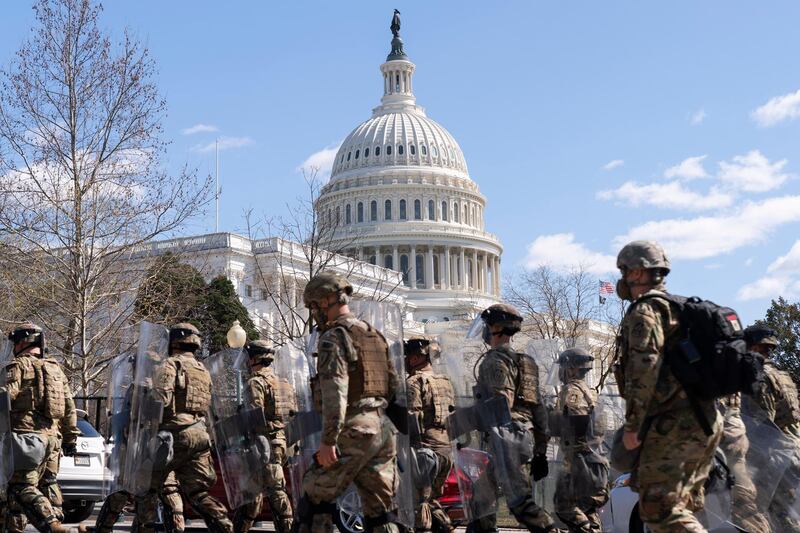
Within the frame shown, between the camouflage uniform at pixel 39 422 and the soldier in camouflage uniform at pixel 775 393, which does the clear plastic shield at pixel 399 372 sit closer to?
the soldier in camouflage uniform at pixel 775 393

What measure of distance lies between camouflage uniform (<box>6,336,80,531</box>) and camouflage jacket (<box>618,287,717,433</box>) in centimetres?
482

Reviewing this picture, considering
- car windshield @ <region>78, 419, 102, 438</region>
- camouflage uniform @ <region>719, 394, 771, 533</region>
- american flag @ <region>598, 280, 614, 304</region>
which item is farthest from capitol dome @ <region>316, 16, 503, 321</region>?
camouflage uniform @ <region>719, 394, 771, 533</region>

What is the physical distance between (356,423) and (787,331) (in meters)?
37.6

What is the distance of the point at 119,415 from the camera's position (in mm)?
8984

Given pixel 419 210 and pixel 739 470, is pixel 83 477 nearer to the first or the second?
pixel 739 470

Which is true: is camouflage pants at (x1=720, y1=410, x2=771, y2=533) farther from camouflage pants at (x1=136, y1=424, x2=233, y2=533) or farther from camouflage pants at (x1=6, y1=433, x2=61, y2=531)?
camouflage pants at (x1=6, y1=433, x2=61, y2=531)

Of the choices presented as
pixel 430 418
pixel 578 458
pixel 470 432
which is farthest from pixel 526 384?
pixel 430 418

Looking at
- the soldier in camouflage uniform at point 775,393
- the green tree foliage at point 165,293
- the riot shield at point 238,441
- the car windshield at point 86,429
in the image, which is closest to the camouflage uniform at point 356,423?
the riot shield at point 238,441

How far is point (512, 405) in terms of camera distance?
8242mm

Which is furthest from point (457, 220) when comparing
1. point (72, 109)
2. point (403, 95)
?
point (72, 109)

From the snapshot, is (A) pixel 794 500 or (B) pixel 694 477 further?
(A) pixel 794 500

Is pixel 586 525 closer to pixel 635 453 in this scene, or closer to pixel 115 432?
pixel 635 453

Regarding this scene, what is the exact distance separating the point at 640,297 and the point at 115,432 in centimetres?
470

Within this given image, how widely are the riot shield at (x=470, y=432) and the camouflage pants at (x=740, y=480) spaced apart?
1547mm
